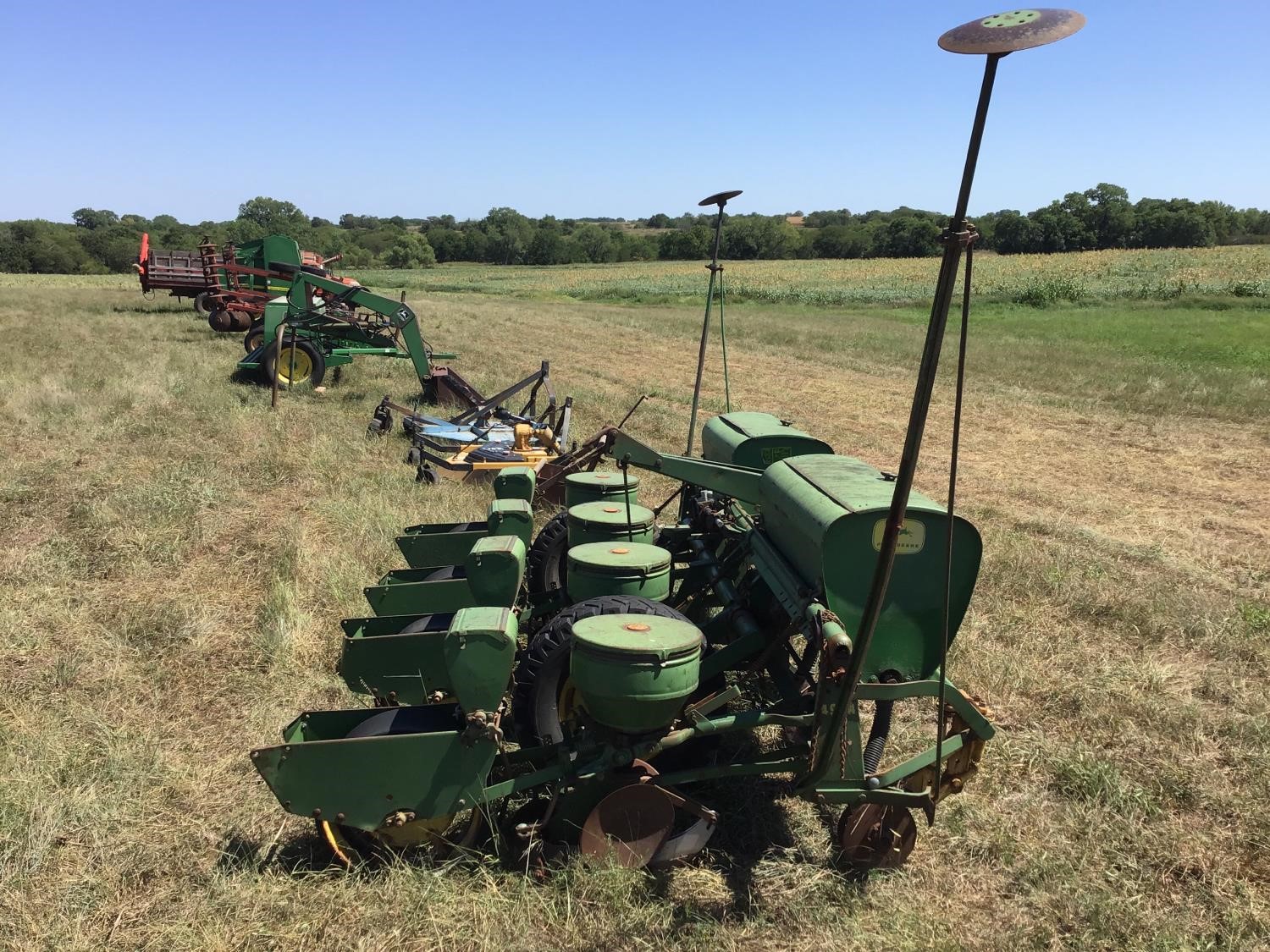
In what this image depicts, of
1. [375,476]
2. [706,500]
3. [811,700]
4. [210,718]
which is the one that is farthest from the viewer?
[375,476]

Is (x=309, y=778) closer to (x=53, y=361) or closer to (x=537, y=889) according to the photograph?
(x=537, y=889)

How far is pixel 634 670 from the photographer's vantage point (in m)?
2.85

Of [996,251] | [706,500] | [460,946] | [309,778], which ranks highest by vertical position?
[996,251]

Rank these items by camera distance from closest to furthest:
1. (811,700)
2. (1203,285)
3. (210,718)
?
(811,700) < (210,718) < (1203,285)

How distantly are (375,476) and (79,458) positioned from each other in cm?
307

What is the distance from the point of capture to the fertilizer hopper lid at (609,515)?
432 centimetres

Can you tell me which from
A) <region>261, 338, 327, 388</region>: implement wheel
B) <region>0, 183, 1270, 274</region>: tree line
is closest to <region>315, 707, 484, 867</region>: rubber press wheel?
<region>261, 338, 327, 388</region>: implement wheel

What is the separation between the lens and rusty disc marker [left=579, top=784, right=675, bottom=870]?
3.07 meters

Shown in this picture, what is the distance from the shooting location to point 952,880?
326 cm

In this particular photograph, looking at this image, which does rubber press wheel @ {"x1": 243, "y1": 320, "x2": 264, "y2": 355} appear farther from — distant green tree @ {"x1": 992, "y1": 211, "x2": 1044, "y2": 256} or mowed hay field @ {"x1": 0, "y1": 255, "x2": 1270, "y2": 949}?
distant green tree @ {"x1": 992, "y1": 211, "x2": 1044, "y2": 256}

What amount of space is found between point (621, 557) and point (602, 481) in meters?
1.33

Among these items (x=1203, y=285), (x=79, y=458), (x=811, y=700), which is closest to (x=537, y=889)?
(x=811, y=700)

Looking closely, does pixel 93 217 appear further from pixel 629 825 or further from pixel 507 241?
pixel 629 825

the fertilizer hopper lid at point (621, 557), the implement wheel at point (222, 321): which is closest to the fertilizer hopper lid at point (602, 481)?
the fertilizer hopper lid at point (621, 557)
